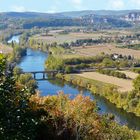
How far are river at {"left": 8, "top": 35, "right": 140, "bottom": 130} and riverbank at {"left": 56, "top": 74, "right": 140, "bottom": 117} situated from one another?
38 centimetres

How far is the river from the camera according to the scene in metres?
22.2

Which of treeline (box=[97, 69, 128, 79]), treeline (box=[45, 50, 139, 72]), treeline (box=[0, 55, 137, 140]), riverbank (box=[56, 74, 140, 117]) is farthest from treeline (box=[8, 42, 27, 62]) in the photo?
treeline (box=[0, 55, 137, 140])

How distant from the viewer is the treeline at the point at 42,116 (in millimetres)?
6238

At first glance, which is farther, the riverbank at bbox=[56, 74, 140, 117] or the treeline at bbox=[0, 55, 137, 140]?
the riverbank at bbox=[56, 74, 140, 117]

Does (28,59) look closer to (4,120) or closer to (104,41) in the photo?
(104,41)

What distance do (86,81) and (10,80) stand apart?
2765 cm

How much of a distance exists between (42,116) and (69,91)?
2229 centimetres

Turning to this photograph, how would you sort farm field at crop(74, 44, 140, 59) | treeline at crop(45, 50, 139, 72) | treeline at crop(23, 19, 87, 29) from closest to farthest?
1. treeline at crop(45, 50, 139, 72)
2. farm field at crop(74, 44, 140, 59)
3. treeline at crop(23, 19, 87, 29)

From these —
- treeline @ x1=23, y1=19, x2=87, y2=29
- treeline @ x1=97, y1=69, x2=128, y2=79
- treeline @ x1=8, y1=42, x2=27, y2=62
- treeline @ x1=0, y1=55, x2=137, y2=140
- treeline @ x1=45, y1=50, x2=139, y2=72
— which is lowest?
treeline @ x1=23, y1=19, x2=87, y2=29

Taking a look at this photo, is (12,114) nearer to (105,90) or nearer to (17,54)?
(105,90)

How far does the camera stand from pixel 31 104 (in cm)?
862

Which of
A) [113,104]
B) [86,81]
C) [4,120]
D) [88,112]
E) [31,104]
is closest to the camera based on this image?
[4,120]

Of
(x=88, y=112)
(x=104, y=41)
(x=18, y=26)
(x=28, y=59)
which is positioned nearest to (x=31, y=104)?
(x=88, y=112)

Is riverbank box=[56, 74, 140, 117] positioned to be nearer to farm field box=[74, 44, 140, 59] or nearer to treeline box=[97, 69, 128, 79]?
treeline box=[97, 69, 128, 79]
